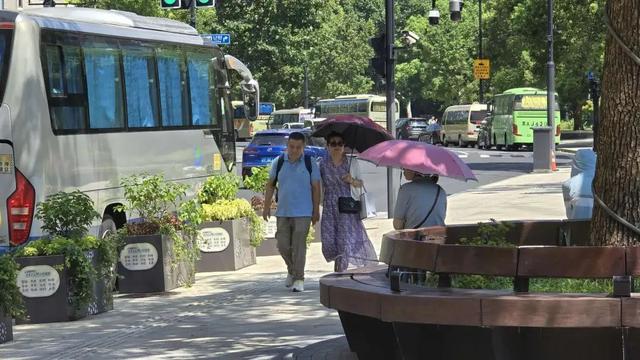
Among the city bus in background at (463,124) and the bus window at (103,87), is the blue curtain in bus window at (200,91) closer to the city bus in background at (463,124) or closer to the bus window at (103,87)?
the bus window at (103,87)

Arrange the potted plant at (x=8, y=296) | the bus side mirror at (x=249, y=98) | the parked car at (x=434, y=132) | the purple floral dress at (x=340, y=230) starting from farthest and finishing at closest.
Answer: the parked car at (x=434, y=132) < the bus side mirror at (x=249, y=98) < the purple floral dress at (x=340, y=230) < the potted plant at (x=8, y=296)

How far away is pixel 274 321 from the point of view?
425 inches

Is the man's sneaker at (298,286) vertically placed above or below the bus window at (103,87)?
below

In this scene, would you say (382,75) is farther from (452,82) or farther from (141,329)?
(452,82)

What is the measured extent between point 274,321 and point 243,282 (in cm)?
333

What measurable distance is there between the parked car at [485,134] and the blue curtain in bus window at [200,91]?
42841 millimetres

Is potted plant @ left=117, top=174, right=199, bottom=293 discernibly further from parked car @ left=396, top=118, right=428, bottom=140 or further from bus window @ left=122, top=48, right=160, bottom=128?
parked car @ left=396, top=118, right=428, bottom=140

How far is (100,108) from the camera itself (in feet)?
49.0

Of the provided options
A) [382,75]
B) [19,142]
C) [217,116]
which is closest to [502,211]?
[382,75]

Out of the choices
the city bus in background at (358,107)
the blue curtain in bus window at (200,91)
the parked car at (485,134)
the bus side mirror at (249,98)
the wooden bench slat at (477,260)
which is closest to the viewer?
the wooden bench slat at (477,260)

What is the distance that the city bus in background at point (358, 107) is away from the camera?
74250 millimetres

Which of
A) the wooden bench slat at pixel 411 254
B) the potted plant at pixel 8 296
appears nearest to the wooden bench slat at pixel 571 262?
the wooden bench slat at pixel 411 254

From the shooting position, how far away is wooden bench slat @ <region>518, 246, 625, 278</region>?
6.52 meters

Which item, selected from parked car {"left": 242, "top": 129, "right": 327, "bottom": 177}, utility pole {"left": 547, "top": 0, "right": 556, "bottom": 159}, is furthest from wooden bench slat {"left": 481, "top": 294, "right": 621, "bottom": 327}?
utility pole {"left": 547, "top": 0, "right": 556, "bottom": 159}
